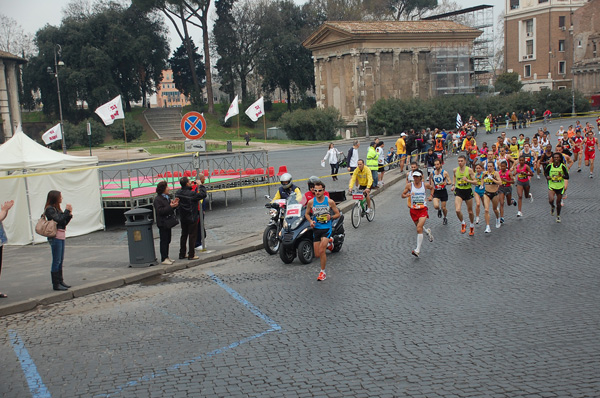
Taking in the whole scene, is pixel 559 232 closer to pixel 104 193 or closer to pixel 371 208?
pixel 371 208

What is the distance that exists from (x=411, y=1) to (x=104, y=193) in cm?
8187

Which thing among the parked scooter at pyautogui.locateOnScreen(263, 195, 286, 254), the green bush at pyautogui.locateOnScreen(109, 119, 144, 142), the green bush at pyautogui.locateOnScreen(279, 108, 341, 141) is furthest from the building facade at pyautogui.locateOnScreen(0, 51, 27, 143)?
the parked scooter at pyautogui.locateOnScreen(263, 195, 286, 254)

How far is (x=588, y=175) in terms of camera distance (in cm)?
2309

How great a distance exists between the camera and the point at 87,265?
39.7ft

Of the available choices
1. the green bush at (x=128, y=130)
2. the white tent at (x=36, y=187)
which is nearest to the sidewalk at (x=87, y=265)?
the white tent at (x=36, y=187)

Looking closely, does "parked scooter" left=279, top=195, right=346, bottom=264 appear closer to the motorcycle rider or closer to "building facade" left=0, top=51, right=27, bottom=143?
the motorcycle rider

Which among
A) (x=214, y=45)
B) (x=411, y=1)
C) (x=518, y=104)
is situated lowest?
(x=518, y=104)

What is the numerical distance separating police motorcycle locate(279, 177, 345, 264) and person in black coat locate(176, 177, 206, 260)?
193 centimetres

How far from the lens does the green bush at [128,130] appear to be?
189 feet

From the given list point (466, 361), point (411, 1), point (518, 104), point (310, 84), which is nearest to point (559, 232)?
point (466, 361)

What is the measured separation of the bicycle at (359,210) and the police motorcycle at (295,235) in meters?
3.45

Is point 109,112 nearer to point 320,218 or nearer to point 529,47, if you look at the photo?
point 320,218

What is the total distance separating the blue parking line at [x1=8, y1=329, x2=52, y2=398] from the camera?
602 centimetres

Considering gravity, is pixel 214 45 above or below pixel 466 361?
above
